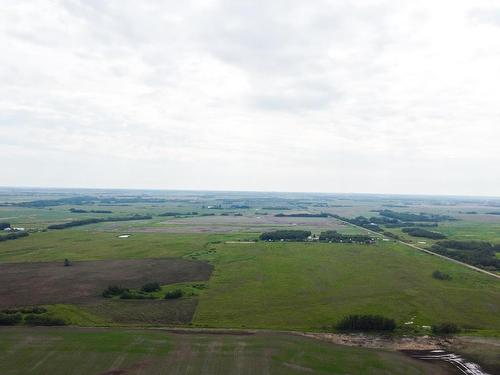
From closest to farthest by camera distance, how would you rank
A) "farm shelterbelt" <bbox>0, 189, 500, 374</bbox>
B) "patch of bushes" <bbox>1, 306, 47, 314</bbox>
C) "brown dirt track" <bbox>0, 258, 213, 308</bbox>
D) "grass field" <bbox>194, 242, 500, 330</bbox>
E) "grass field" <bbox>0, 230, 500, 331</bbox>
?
"farm shelterbelt" <bbox>0, 189, 500, 374</bbox> → "patch of bushes" <bbox>1, 306, 47, 314</bbox> → "grass field" <bbox>194, 242, 500, 330</bbox> → "grass field" <bbox>0, 230, 500, 331</bbox> → "brown dirt track" <bbox>0, 258, 213, 308</bbox>

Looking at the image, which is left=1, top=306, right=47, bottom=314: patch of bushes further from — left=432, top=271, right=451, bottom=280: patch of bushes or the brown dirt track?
left=432, top=271, right=451, bottom=280: patch of bushes

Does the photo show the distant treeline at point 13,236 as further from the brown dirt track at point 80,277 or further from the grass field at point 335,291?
the grass field at point 335,291

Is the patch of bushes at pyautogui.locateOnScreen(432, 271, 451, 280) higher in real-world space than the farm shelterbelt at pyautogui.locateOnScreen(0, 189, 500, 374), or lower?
higher

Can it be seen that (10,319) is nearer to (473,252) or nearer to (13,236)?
(13,236)

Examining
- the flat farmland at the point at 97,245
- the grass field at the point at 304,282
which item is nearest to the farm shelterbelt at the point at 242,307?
the grass field at the point at 304,282

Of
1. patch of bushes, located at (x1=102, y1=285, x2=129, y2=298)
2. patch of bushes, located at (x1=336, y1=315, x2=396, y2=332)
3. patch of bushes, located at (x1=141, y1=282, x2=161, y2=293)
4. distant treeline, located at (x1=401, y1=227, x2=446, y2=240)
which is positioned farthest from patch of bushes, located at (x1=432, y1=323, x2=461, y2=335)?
distant treeline, located at (x1=401, y1=227, x2=446, y2=240)

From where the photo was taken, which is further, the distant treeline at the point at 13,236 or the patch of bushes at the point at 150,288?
the distant treeline at the point at 13,236

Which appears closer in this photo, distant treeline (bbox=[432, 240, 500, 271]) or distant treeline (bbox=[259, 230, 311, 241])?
distant treeline (bbox=[432, 240, 500, 271])
